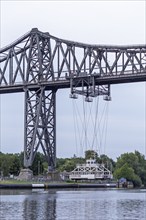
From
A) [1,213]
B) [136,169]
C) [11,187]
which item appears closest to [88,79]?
[11,187]

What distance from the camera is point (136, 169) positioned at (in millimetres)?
168000

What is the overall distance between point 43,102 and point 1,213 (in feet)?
183

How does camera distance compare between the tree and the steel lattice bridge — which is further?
the tree

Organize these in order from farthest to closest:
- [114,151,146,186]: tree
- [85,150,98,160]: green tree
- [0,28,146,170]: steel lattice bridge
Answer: [85,150,98,160]: green tree < [114,151,146,186]: tree < [0,28,146,170]: steel lattice bridge

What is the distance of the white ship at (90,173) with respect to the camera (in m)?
159

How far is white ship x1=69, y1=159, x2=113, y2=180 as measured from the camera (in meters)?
159

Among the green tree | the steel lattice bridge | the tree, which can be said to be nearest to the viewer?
the steel lattice bridge

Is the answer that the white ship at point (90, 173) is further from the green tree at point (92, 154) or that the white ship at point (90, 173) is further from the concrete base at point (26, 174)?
the concrete base at point (26, 174)

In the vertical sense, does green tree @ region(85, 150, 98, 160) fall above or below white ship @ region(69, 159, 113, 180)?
above

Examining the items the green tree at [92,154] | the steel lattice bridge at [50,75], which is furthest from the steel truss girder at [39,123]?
the green tree at [92,154]

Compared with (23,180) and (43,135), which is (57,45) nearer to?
(43,135)

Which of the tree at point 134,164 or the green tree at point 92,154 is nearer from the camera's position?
the tree at point 134,164

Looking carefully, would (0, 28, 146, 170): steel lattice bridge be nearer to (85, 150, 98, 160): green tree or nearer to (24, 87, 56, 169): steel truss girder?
(24, 87, 56, 169): steel truss girder

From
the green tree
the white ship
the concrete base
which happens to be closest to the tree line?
the green tree
